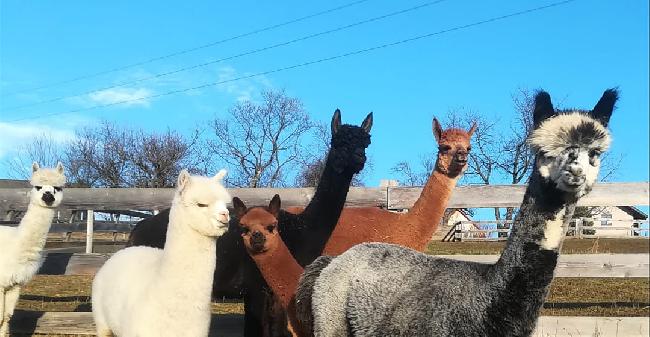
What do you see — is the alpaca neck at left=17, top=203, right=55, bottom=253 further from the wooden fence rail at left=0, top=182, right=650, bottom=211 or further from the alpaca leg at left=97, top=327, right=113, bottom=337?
the alpaca leg at left=97, top=327, right=113, bottom=337

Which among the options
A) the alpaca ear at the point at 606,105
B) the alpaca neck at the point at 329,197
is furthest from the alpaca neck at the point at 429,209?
the alpaca ear at the point at 606,105

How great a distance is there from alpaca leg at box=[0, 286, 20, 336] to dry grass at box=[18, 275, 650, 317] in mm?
2263

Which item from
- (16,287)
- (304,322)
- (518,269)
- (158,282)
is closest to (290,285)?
(304,322)

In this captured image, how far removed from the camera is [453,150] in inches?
260

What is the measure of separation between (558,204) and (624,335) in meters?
A: 3.58

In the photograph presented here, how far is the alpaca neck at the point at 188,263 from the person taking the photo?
493 cm

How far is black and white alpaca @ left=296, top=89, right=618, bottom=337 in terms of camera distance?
11.1 feet

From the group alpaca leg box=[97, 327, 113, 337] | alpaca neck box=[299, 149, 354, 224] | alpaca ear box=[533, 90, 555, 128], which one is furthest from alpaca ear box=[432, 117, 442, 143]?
alpaca leg box=[97, 327, 113, 337]

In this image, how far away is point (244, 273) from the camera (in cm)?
621

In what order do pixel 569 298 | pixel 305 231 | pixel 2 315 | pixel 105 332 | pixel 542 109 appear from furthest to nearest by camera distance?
pixel 569 298 → pixel 2 315 → pixel 305 231 → pixel 105 332 → pixel 542 109

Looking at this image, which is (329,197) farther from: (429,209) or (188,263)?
(188,263)

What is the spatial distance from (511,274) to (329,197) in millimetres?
3225

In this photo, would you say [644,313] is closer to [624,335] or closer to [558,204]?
[624,335]

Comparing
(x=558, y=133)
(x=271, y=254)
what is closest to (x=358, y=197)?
(x=271, y=254)
